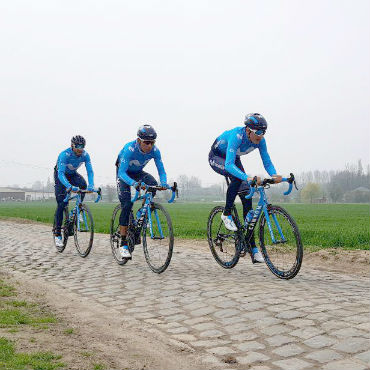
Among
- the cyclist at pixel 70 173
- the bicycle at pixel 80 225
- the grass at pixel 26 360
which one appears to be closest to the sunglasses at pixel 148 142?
the bicycle at pixel 80 225

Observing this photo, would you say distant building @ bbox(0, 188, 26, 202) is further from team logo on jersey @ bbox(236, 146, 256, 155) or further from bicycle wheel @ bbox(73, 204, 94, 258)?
team logo on jersey @ bbox(236, 146, 256, 155)

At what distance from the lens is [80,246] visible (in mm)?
10125

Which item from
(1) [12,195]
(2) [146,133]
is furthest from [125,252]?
(1) [12,195]

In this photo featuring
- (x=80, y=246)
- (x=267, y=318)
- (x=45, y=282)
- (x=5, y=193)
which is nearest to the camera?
(x=267, y=318)

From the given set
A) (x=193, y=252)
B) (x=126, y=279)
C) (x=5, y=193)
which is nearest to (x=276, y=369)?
(x=126, y=279)

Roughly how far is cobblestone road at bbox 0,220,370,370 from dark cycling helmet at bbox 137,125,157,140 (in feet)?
7.78

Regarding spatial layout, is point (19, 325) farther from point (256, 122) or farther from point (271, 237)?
point (256, 122)

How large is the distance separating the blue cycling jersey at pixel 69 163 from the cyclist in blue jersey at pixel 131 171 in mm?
1951

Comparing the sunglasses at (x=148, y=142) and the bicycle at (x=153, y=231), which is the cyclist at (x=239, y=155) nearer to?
the bicycle at (x=153, y=231)

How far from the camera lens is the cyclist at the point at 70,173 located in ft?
32.4

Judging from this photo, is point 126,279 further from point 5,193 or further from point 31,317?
point 5,193

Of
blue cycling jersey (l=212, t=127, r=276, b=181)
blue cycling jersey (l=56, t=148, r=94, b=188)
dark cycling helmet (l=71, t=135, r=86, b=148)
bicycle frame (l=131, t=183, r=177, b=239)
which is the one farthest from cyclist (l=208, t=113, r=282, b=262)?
blue cycling jersey (l=56, t=148, r=94, b=188)

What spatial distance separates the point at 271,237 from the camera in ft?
21.3

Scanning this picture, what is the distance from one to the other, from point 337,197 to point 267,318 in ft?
417
